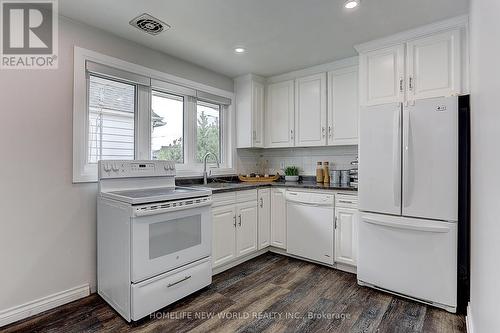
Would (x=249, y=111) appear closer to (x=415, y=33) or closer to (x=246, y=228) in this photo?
(x=246, y=228)

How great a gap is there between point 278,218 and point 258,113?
147cm

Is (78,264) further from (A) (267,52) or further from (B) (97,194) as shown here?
(A) (267,52)

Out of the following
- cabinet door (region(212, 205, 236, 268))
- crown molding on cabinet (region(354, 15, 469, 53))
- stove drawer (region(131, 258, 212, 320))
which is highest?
crown molding on cabinet (region(354, 15, 469, 53))

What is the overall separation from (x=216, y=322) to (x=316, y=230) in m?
1.51

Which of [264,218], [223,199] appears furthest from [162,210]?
[264,218]

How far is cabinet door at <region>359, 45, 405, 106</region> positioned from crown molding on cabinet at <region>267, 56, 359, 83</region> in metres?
0.40

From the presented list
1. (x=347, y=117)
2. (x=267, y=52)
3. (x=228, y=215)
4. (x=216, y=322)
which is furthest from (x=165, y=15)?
(x=216, y=322)

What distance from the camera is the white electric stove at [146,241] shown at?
1966 millimetres

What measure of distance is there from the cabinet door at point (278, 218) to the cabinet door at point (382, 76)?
1430 millimetres

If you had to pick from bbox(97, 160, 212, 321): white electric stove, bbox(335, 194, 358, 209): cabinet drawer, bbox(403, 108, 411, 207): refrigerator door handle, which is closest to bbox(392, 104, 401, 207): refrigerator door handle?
bbox(403, 108, 411, 207): refrigerator door handle

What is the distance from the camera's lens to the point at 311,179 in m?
3.74

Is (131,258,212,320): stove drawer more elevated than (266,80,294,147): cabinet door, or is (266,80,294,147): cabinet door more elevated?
(266,80,294,147): cabinet door

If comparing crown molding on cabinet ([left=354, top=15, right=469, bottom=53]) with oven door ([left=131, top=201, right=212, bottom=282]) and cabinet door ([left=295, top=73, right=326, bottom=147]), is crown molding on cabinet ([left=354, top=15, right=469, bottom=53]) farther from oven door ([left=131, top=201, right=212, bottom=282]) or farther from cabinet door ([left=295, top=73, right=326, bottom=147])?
oven door ([left=131, top=201, right=212, bottom=282])

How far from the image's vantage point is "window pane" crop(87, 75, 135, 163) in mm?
2482
